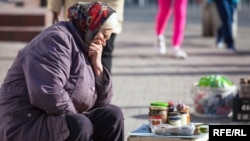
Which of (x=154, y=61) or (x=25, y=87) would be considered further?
(x=154, y=61)

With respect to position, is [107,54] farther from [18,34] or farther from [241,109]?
[18,34]

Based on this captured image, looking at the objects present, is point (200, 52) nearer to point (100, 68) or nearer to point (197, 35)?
point (197, 35)

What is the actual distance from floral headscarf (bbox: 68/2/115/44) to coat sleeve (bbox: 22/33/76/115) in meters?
0.19

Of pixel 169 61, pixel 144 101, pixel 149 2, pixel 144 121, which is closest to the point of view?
pixel 144 121

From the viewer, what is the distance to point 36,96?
5348 mm

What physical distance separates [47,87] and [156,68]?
20.9 feet

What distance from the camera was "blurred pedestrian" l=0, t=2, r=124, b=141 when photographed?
17.6 ft

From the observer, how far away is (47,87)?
5336 millimetres

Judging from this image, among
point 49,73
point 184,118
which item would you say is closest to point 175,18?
point 184,118

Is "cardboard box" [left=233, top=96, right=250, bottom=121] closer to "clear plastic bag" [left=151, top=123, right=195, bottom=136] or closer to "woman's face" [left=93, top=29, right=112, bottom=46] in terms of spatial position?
"clear plastic bag" [left=151, top=123, right=195, bottom=136]

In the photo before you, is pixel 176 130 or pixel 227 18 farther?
pixel 227 18

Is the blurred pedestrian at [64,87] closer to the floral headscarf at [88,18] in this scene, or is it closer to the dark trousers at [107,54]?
the floral headscarf at [88,18]

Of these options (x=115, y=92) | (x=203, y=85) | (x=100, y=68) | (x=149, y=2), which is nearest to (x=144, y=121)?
(x=203, y=85)

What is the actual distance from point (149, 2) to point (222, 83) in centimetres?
2129
